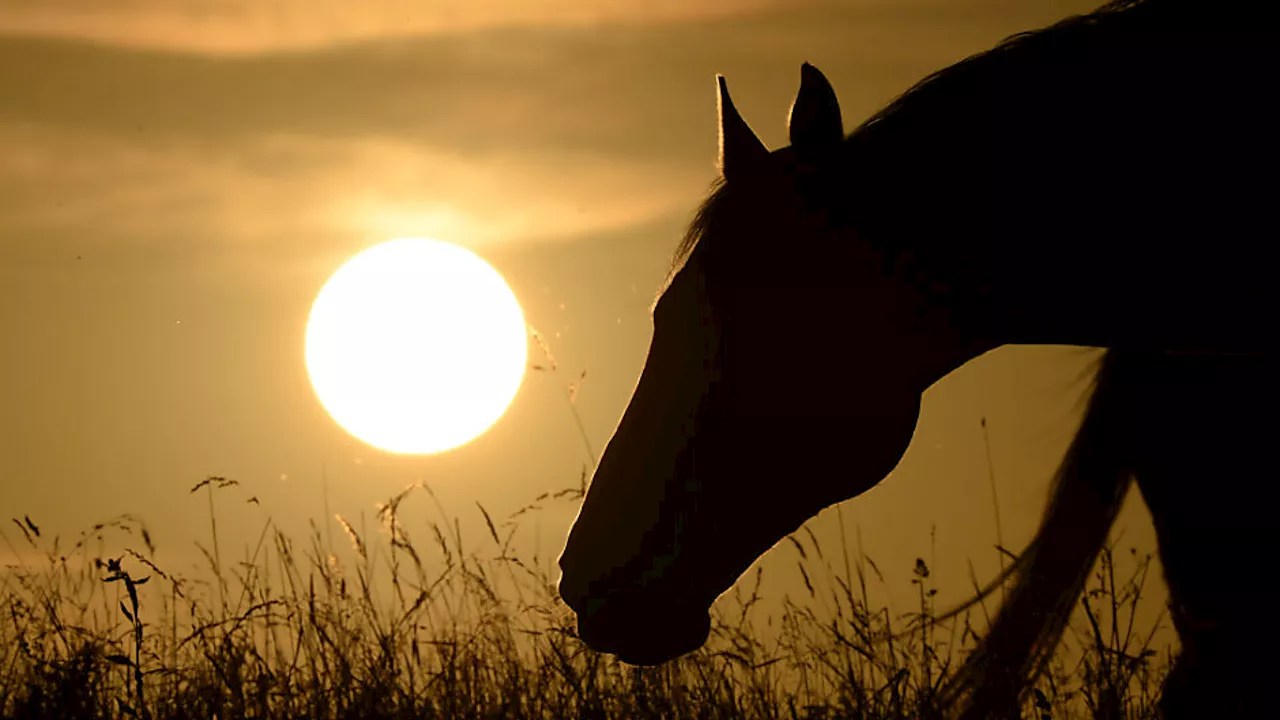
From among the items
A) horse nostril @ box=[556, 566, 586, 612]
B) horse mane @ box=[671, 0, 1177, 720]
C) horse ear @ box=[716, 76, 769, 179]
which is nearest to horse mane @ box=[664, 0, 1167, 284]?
horse mane @ box=[671, 0, 1177, 720]

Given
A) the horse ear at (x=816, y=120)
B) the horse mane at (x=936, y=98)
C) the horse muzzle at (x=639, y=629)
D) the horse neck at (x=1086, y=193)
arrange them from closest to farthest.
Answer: the horse neck at (x=1086, y=193)
the horse mane at (x=936, y=98)
the horse ear at (x=816, y=120)
the horse muzzle at (x=639, y=629)

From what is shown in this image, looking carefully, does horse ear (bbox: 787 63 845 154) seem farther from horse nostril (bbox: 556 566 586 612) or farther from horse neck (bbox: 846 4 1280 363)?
horse nostril (bbox: 556 566 586 612)

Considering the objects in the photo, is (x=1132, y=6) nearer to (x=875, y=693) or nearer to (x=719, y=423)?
(x=719, y=423)

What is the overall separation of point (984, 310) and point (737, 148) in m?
0.72

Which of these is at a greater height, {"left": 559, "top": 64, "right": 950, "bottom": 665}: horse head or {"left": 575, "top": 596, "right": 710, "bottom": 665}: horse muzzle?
{"left": 559, "top": 64, "right": 950, "bottom": 665}: horse head

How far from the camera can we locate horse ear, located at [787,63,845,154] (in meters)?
3.44

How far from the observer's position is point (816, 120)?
136 inches

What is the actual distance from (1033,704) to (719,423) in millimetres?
1415

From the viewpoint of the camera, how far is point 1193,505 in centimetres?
346

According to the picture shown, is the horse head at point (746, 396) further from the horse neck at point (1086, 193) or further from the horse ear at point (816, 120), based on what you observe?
the horse neck at point (1086, 193)

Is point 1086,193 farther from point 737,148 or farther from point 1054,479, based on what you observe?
point 1054,479

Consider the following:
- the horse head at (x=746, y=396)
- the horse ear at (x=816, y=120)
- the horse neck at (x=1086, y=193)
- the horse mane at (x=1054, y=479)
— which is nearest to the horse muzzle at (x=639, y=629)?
the horse head at (x=746, y=396)

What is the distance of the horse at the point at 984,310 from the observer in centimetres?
306

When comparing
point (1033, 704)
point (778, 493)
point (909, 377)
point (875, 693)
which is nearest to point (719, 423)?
point (778, 493)
